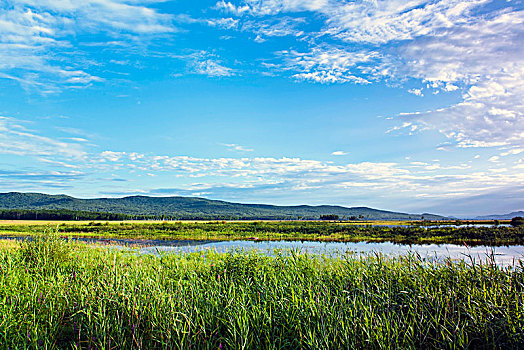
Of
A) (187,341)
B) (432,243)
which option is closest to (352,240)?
(432,243)

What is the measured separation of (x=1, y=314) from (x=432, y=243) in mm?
40416

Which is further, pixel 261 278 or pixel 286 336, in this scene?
pixel 261 278

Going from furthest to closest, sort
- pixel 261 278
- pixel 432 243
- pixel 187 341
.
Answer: pixel 432 243, pixel 261 278, pixel 187 341

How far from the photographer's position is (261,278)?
866 centimetres

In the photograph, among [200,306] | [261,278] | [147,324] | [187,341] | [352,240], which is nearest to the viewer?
[187,341]

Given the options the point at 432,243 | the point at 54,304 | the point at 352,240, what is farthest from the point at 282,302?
the point at 352,240

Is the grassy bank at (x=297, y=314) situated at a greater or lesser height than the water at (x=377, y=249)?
greater

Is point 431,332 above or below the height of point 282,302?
below

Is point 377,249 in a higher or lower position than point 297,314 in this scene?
lower

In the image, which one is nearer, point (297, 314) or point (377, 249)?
point (297, 314)

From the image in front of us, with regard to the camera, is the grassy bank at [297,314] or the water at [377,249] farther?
the water at [377,249]

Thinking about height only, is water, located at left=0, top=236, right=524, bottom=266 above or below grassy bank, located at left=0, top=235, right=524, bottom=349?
below

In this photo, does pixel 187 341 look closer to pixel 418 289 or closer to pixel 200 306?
pixel 200 306

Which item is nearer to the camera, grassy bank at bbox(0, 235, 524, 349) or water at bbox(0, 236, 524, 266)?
grassy bank at bbox(0, 235, 524, 349)
